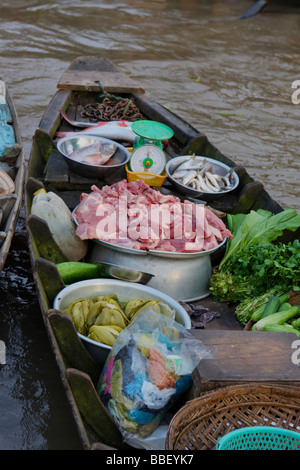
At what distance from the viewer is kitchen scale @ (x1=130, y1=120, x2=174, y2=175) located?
445 centimetres

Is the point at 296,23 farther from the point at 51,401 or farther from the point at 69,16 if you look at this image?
the point at 51,401

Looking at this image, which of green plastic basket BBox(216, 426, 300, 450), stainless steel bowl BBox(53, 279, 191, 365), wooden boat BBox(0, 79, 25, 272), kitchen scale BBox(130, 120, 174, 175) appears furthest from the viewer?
kitchen scale BBox(130, 120, 174, 175)

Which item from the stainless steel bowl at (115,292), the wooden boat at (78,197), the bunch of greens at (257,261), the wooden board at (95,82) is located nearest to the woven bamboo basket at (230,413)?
the wooden boat at (78,197)

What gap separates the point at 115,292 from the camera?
Answer: 3.15 meters

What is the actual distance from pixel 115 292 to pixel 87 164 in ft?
5.00

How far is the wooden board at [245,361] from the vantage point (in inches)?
96.6

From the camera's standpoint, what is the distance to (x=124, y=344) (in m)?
2.51

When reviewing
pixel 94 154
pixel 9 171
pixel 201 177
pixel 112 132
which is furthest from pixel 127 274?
pixel 112 132

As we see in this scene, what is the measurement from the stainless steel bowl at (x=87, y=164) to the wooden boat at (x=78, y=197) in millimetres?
108

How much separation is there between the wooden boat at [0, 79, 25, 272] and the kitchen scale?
1.06 m

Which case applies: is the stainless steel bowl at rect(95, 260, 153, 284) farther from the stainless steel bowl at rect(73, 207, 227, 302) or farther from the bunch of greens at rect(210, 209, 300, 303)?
the bunch of greens at rect(210, 209, 300, 303)

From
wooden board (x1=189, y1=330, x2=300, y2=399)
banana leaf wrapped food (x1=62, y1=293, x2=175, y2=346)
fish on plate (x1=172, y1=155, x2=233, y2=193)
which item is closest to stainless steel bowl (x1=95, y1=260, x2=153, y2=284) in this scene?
banana leaf wrapped food (x1=62, y1=293, x2=175, y2=346)

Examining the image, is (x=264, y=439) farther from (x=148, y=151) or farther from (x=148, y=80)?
(x=148, y=80)
